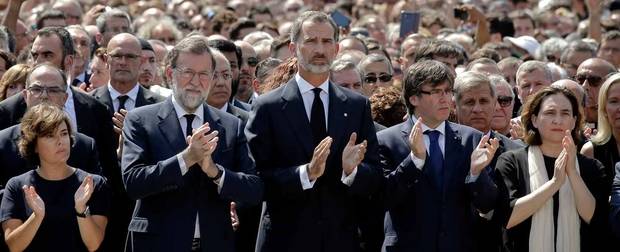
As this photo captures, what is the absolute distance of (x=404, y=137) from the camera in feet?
28.4

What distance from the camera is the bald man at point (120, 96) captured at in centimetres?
933

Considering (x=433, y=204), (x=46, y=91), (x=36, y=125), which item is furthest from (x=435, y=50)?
(x=36, y=125)

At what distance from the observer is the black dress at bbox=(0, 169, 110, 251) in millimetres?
8461

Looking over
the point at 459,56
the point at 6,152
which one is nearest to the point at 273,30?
the point at 459,56

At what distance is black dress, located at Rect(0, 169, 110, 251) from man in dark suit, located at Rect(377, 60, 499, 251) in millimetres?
1953

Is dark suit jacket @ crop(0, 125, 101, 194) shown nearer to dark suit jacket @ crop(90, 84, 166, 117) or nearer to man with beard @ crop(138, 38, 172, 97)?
dark suit jacket @ crop(90, 84, 166, 117)

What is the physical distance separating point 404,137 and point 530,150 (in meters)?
0.81

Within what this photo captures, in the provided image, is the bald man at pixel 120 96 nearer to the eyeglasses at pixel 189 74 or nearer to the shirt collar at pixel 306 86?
the eyeglasses at pixel 189 74

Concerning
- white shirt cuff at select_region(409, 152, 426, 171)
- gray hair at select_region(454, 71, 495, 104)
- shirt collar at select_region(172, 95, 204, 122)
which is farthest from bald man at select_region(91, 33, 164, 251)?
gray hair at select_region(454, 71, 495, 104)

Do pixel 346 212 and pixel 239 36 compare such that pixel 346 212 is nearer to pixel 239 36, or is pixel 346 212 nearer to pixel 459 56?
pixel 459 56

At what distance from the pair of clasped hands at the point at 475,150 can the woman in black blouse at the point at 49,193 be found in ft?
6.52

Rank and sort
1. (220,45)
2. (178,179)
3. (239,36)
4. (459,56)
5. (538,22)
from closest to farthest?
(178,179), (220,45), (459,56), (239,36), (538,22)

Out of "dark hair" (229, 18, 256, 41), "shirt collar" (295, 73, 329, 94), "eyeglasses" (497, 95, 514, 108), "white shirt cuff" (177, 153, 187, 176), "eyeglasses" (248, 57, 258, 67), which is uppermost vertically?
"shirt collar" (295, 73, 329, 94)

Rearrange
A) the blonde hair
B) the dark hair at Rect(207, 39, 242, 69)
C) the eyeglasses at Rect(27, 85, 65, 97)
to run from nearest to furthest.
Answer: the eyeglasses at Rect(27, 85, 65, 97), the blonde hair, the dark hair at Rect(207, 39, 242, 69)
